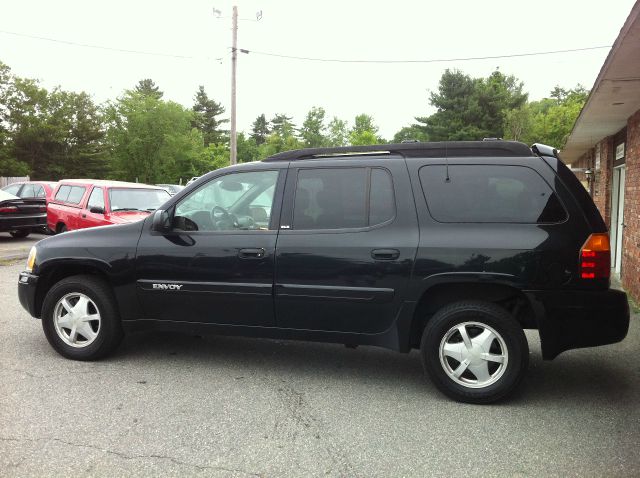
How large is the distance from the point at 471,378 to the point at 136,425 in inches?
92.4

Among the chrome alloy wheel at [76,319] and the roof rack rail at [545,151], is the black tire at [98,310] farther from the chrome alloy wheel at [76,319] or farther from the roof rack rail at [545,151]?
the roof rack rail at [545,151]

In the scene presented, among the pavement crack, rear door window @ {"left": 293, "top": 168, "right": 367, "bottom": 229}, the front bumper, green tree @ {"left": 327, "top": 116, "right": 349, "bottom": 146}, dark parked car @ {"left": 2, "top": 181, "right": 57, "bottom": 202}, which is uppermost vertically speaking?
green tree @ {"left": 327, "top": 116, "right": 349, "bottom": 146}

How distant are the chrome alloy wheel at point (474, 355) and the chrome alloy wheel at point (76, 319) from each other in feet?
9.83

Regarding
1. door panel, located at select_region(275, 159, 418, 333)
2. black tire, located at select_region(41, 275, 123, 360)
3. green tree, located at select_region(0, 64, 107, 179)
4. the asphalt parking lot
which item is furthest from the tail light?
green tree, located at select_region(0, 64, 107, 179)

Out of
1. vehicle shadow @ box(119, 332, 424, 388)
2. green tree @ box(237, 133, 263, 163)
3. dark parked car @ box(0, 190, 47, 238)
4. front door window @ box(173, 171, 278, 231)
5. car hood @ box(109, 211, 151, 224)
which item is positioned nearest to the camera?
front door window @ box(173, 171, 278, 231)

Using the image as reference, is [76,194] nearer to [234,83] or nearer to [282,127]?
[234,83]

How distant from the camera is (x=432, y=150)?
168 inches

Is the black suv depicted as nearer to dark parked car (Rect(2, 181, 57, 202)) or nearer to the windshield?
the windshield

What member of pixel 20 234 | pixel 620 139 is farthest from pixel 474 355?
pixel 20 234

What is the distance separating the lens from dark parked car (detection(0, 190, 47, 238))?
1406 cm

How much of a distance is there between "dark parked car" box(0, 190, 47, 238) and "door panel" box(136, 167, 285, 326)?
11426mm

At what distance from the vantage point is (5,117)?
4816 centimetres

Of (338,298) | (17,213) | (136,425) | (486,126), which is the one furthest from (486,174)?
(486,126)

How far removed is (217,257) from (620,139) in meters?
9.15
